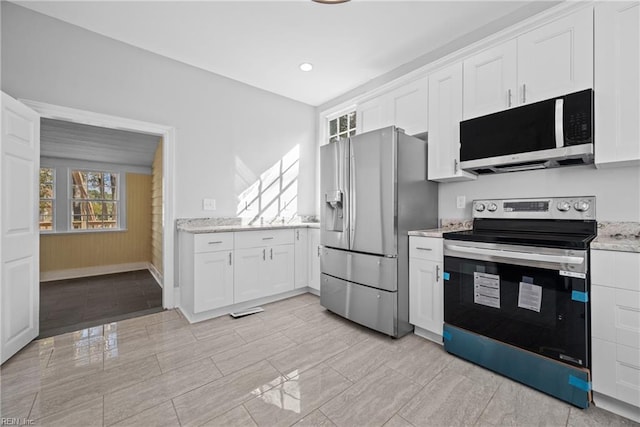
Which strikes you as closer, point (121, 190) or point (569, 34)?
point (569, 34)

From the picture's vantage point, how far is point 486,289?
1891 millimetres

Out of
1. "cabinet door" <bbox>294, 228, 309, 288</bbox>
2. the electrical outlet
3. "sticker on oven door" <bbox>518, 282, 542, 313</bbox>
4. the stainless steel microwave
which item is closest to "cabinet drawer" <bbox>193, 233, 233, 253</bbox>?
the electrical outlet

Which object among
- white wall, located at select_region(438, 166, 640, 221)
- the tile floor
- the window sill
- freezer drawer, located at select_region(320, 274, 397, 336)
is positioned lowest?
the tile floor

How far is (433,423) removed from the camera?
1.43 meters

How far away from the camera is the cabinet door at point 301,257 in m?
3.48

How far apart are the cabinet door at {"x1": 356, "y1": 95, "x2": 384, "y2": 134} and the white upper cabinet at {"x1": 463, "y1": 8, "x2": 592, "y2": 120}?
2.92 ft

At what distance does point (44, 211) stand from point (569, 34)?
6.93 m

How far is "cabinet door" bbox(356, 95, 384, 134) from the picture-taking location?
10.0 feet

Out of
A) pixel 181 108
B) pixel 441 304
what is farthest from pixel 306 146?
pixel 441 304

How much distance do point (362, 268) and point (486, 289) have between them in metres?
1.00

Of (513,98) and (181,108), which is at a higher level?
(181,108)

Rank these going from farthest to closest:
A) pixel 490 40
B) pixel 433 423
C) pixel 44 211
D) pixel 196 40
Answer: pixel 44 211 < pixel 196 40 < pixel 490 40 < pixel 433 423

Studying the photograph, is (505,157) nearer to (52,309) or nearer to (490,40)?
(490,40)

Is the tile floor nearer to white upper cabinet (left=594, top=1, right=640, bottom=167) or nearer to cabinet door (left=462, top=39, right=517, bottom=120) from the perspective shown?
white upper cabinet (left=594, top=1, right=640, bottom=167)
